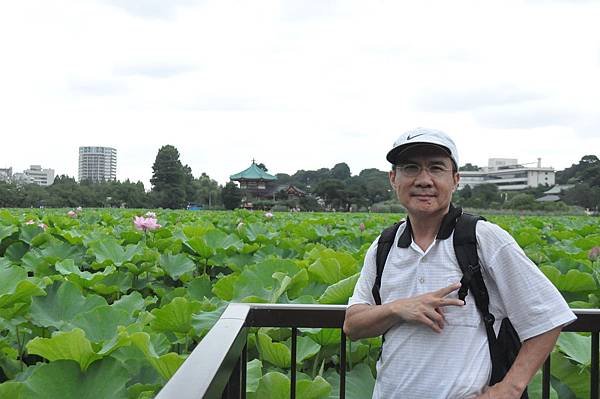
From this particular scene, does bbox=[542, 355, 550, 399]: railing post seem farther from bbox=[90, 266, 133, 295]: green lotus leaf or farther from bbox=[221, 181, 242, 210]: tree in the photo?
bbox=[221, 181, 242, 210]: tree

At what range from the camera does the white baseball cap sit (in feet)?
4.33

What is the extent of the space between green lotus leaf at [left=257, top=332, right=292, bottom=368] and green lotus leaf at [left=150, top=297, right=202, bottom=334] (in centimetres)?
22

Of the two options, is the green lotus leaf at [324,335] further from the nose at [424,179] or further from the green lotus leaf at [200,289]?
the green lotus leaf at [200,289]

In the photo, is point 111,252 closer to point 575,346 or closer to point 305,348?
point 305,348

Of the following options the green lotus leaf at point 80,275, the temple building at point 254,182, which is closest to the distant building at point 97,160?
the temple building at point 254,182

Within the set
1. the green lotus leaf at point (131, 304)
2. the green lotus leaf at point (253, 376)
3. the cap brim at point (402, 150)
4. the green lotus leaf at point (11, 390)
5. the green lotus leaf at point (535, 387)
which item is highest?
the cap brim at point (402, 150)

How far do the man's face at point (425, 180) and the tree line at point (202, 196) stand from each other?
98.2 feet

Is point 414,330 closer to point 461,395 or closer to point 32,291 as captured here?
point 461,395

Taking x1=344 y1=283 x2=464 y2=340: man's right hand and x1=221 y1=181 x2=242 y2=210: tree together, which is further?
x1=221 y1=181 x2=242 y2=210: tree

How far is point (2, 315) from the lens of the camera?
1.92 m

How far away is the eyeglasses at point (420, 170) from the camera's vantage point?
1.34 meters

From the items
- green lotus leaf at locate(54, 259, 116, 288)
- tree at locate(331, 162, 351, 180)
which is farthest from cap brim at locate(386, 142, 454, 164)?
tree at locate(331, 162, 351, 180)

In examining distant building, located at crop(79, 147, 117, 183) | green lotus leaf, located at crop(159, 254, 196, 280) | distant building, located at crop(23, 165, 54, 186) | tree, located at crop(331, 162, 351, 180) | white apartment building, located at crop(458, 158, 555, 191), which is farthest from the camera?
distant building, located at crop(79, 147, 117, 183)

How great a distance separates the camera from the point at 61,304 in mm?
2008
